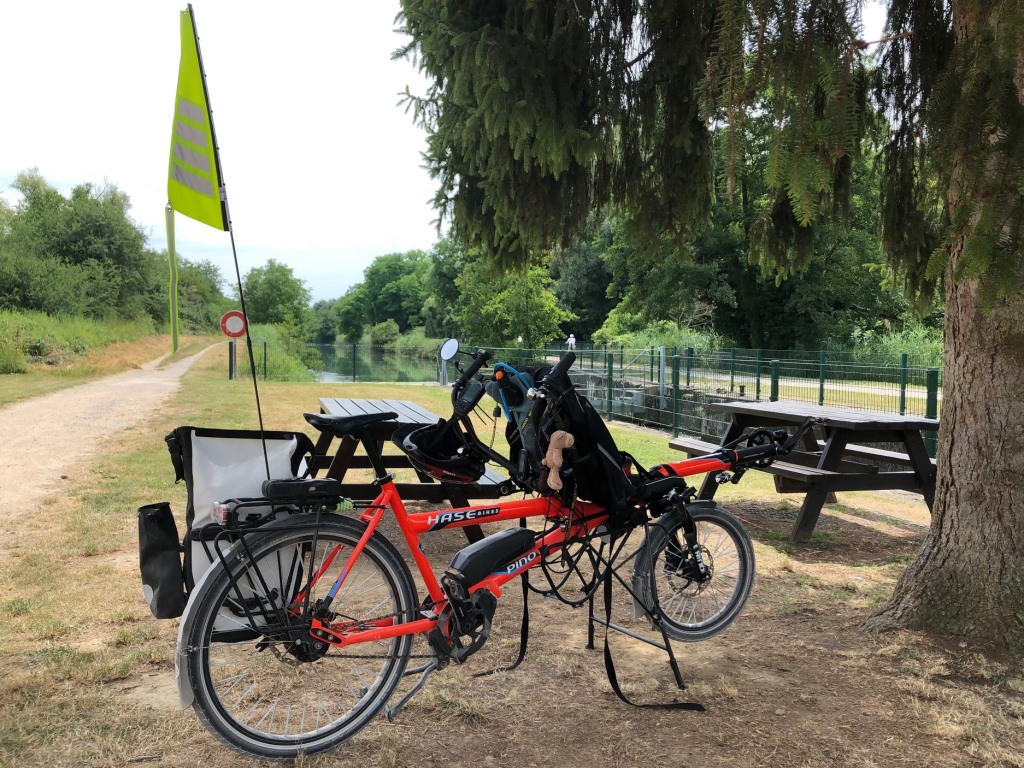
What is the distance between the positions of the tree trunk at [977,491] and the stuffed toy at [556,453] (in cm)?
192

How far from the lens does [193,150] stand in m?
3.18

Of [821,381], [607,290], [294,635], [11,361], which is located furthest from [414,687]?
[607,290]

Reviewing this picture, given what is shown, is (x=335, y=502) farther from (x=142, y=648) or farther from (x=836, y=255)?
(x=836, y=255)

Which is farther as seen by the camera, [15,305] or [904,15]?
[15,305]

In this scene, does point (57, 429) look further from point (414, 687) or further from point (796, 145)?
point (796, 145)

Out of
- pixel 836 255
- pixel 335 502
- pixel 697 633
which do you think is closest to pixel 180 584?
pixel 335 502

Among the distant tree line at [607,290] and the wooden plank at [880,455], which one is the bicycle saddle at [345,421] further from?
the distant tree line at [607,290]

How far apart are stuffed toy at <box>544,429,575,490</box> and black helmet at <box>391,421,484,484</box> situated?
0.95 ft

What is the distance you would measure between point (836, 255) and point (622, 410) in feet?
70.5

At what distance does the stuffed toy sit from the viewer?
2877 millimetres

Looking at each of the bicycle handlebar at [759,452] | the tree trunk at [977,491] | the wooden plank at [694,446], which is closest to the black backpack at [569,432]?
the bicycle handlebar at [759,452]

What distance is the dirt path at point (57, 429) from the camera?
24.2 ft

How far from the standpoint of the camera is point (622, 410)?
16406mm

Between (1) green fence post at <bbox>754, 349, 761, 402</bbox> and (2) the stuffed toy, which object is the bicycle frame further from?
(1) green fence post at <bbox>754, 349, 761, 402</bbox>
